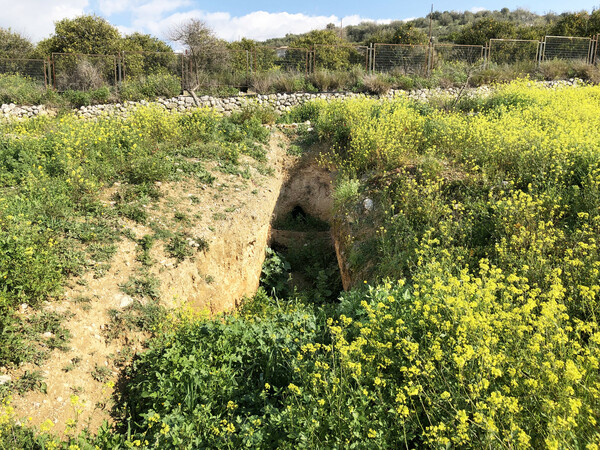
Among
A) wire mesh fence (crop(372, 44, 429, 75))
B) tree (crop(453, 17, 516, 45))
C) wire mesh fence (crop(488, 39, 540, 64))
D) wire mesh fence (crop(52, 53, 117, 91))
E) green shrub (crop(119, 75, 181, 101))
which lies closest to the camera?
green shrub (crop(119, 75, 181, 101))

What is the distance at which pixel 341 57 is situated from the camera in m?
18.5

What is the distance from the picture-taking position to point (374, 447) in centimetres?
257

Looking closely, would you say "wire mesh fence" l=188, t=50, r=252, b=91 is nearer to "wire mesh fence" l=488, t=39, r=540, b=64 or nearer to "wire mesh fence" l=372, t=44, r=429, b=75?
"wire mesh fence" l=372, t=44, r=429, b=75

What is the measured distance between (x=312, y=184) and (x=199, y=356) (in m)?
6.79

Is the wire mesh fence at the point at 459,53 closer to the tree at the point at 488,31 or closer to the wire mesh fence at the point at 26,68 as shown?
the tree at the point at 488,31

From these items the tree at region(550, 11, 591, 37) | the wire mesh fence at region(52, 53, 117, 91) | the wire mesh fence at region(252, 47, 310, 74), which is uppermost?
the tree at region(550, 11, 591, 37)

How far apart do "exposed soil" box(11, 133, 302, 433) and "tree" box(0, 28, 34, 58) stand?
→ 64.8ft

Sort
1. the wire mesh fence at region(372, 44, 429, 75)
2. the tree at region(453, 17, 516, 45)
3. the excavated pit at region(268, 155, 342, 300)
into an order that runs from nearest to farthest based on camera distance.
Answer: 1. the excavated pit at region(268, 155, 342, 300)
2. the wire mesh fence at region(372, 44, 429, 75)
3. the tree at region(453, 17, 516, 45)

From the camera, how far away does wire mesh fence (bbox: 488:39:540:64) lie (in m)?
19.2

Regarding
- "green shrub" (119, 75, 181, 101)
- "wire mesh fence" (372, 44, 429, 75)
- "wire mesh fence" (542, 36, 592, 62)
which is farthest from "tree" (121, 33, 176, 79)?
"wire mesh fence" (542, 36, 592, 62)

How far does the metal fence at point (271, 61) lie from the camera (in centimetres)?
1630

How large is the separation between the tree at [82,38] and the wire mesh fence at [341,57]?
1006 centimetres

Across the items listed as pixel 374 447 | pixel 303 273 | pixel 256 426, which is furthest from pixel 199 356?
pixel 303 273

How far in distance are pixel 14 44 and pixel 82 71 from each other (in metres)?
8.85
